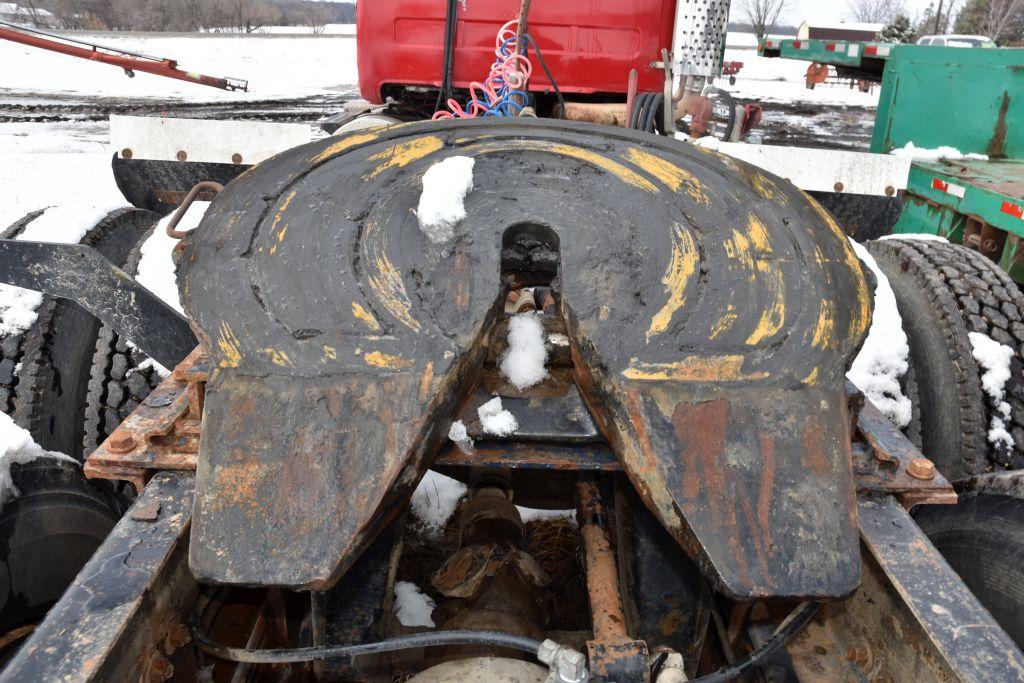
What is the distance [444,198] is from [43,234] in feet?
6.34

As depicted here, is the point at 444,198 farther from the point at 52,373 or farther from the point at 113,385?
the point at 52,373

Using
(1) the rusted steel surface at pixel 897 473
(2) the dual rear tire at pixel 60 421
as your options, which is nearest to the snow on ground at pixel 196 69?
(2) the dual rear tire at pixel 60 421

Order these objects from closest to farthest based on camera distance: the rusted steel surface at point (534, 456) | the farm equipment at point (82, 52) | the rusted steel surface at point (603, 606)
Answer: the rusted steel surface at point (603, 606), the rusted steel surface at point (534, 456), the farm equipment at point (82, 52)

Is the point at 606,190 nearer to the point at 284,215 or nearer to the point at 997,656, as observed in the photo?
the point at 284,215

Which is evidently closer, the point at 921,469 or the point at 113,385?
the point at 921,469

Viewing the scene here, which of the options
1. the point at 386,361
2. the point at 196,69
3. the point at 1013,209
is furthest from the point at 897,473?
the point at 196,69

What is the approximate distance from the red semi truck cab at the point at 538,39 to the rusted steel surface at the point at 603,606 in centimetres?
226

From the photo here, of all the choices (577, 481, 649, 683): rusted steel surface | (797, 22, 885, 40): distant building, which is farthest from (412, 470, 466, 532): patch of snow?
(797, 22, 885, 40): distant building

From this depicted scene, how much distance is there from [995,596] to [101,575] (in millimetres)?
1738

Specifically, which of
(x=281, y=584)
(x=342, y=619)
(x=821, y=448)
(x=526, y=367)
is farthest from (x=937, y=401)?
(x=281, y=584)

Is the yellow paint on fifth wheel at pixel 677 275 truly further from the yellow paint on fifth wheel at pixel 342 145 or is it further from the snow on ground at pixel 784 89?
the snow on ground at pixel 784 89

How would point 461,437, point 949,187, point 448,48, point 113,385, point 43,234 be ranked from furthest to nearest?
point 949,187, point 448,48, point 43,234, point 113,385, point 461,437

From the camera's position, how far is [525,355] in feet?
5.10

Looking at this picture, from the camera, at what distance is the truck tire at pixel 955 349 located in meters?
2.21
